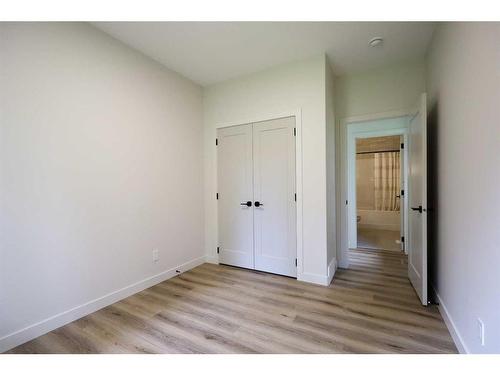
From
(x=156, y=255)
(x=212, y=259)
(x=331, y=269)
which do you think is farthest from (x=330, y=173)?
(x=156, y=255)

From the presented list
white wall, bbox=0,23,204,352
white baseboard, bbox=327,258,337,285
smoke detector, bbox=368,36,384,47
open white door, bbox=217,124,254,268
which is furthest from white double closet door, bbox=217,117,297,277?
smoke detector, bbox=368,36,384,47

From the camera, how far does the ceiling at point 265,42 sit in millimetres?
2125

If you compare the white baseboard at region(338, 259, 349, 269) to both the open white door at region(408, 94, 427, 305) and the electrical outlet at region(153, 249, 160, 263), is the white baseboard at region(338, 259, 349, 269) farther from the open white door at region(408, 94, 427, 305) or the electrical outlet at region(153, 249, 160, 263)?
the electrical outlet at region(153, 249, 160, 263)

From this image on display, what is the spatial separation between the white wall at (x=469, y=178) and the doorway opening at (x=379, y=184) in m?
4.20

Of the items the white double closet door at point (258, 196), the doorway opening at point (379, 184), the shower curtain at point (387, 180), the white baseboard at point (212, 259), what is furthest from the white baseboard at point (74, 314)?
the shower curtain at point (387, 180)

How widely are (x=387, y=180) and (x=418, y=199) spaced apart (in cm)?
473

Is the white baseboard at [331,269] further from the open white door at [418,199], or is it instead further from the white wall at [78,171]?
the white wall at [78,171]

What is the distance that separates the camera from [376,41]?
233 cm

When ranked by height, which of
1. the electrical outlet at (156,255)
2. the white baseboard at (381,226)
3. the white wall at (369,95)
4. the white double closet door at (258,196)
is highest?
the white wall at (369,95)

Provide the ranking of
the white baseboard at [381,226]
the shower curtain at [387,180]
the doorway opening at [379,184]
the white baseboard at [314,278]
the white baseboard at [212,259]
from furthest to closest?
the shower curtain at [387,180] < the doorway opening at [379,184] < the white baseboard at [381,226] < the white baseboard at [212,259] < the white baseboard at [314,278]

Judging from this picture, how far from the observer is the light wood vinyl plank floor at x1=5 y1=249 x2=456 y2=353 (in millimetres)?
1607
